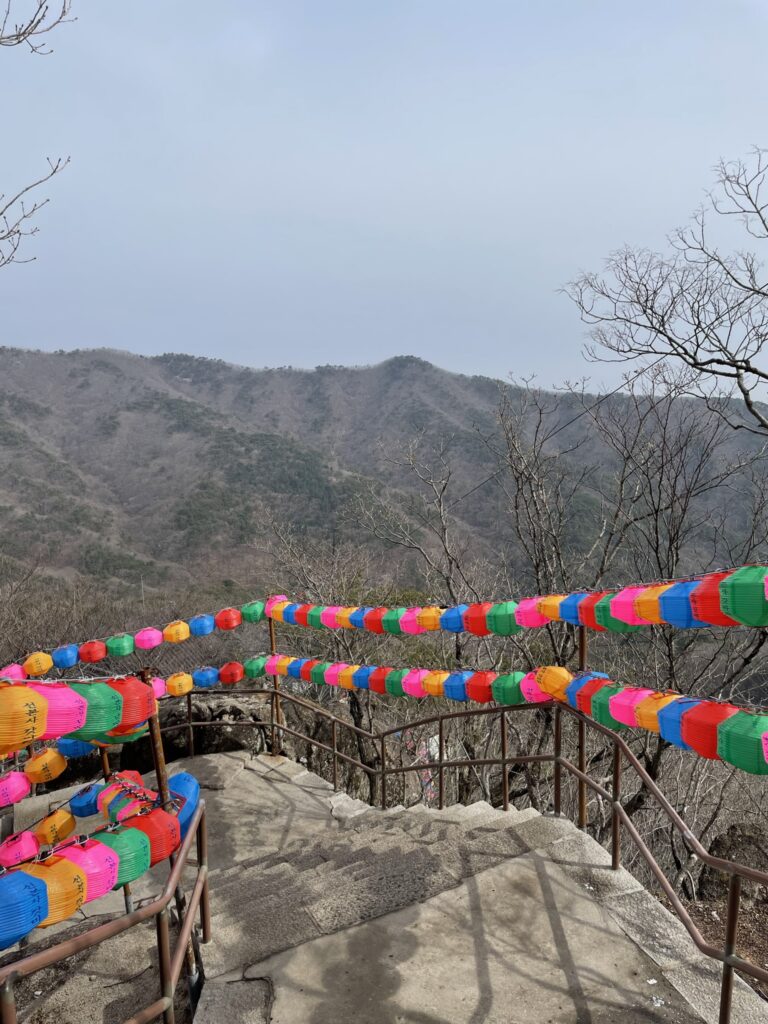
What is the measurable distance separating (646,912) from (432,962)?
1.37 meters

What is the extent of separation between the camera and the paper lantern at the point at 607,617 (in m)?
5.19

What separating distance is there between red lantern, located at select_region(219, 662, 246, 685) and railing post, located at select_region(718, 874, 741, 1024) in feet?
25.5

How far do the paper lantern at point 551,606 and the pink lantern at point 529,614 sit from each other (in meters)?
0.08

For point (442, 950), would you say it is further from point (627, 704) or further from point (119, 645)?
point (119, 645)

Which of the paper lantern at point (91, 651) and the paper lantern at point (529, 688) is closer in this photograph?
the paper lantern at point (529, 688)

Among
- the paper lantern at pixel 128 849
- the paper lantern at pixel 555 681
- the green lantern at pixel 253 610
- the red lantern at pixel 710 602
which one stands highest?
the red lantern at pixel 710 602

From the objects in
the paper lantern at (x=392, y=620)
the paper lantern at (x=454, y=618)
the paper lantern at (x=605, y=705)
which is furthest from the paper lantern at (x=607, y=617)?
the paper lantern at (x=392, y=620)

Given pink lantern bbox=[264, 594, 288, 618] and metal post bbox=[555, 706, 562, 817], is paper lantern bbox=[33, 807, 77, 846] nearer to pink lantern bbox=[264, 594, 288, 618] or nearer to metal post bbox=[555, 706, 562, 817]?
metal post bbox=[555, 706, 562, 817]

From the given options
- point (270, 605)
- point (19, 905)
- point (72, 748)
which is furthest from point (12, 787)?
point (270, 605)

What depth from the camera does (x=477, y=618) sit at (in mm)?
7020

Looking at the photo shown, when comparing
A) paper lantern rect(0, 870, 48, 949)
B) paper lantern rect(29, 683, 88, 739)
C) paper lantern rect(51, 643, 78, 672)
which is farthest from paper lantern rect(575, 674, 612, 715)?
paper lantern rect(51, 643, 78, 672)

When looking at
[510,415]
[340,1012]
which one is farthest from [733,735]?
[510,415]

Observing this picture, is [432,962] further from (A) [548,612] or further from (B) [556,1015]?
(A) [548,612]

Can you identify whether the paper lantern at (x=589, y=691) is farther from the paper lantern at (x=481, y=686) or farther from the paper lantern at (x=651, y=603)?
the paper lantern at (x=481, y=686)
